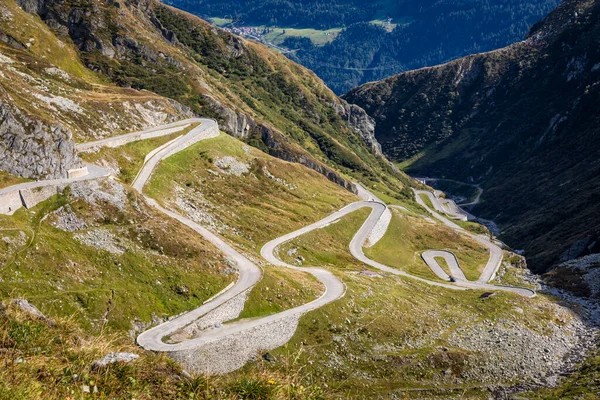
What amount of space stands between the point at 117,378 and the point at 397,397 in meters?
48.3

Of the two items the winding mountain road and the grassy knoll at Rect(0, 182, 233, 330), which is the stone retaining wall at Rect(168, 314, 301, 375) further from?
the grassy knoll at Rect(0, 182, 233, 330)

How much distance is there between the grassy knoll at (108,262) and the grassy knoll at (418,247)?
165 ft

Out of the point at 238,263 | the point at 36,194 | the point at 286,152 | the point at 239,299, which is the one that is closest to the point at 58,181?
the point at 36,194

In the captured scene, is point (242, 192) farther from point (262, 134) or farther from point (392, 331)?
point (262, 134)

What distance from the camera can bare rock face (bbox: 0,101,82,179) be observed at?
6475 centimetres

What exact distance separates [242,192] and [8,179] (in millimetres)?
47153

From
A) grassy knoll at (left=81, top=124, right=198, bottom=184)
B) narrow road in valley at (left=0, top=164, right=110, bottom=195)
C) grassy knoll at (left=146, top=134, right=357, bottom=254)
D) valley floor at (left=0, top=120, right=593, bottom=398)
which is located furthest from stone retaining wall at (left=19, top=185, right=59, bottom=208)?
grassy knoll at (left=146, top=134, right=357, bottom=254)

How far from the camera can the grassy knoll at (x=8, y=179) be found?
6075cm

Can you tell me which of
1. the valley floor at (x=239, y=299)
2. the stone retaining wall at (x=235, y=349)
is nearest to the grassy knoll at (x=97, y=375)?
the valley floor at (x=239, y=299)

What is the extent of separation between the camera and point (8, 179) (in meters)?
62.2

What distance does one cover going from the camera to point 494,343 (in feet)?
241

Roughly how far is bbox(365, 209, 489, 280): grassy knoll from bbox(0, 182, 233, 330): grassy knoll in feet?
165

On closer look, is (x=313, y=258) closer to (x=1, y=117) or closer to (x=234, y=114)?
(x=1, y=117)

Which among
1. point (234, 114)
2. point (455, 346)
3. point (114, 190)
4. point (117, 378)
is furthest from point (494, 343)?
point (234, 114)
